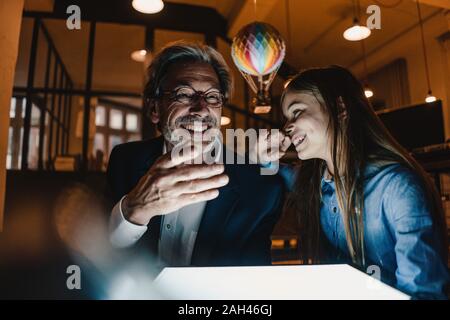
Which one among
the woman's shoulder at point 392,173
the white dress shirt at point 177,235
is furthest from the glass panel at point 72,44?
the woman's shoulder at point 392,173

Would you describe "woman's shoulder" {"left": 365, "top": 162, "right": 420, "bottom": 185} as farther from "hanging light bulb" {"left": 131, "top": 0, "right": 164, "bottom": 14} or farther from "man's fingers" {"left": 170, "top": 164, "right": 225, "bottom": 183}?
"hanging light bulb" {"left": 131, "top": 0, "right": 164, "bottom": 14}

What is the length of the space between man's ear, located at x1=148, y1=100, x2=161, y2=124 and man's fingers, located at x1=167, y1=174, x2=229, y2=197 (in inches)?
17.9

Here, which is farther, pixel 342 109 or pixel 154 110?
pixel 154 110

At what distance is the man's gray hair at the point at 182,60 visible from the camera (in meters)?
1.24

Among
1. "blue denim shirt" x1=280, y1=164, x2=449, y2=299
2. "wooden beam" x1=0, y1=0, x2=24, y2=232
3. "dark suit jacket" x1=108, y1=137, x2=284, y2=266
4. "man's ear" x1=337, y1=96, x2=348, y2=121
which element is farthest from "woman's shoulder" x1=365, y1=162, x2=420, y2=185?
"wooden beam" x1=0, y1=0, x2=24, y2=232

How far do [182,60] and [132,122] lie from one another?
422cm

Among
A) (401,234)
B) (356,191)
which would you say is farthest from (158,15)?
(401,234)

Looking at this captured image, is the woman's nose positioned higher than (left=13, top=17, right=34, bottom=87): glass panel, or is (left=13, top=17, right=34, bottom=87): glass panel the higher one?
(left=13, top=17, right=34, bottom=87): glass panel

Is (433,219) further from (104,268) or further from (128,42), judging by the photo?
(128,42)

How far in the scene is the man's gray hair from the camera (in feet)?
4.06

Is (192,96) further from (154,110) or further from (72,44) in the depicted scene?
(72,44)

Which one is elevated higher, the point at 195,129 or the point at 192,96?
the point at 192,96

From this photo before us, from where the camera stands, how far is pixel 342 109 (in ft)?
3.26

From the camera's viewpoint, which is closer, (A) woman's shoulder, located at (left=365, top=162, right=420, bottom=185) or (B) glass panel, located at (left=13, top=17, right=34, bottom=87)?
(A) woman's shoulder, located at (left=365, top=162, right=420, bottom=185)
